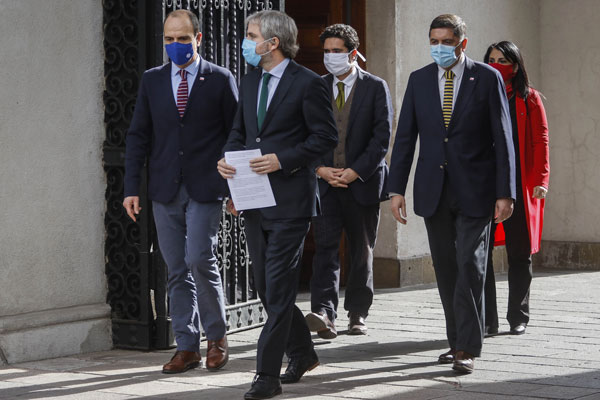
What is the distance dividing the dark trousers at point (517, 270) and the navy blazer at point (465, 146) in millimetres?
1310

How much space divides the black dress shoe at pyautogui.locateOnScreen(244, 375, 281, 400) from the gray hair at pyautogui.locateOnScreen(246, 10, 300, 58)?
5.43 ft

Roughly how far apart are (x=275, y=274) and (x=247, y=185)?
1.56 ft

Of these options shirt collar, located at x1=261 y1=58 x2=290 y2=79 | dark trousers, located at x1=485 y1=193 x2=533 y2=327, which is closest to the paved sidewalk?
dark trousers, located at x1=485 y1=193 x2=533 y2=327

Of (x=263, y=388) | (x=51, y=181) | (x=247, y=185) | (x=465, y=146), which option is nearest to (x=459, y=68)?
(x=465, y=146)

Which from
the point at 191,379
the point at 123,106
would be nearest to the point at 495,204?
the point at 191,379

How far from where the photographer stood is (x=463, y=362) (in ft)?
22.4

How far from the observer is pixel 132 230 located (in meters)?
8.02

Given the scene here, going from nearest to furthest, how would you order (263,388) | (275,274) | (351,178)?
1. (263,388)
2. (275,274)
3. (351,178)

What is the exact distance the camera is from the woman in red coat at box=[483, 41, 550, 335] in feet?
27.3

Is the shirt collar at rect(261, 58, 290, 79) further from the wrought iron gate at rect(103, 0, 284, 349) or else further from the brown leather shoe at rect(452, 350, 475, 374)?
the brown leather shoe at rect(452, 350, 475, 374)

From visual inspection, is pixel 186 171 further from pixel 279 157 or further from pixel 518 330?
pixel 518 330

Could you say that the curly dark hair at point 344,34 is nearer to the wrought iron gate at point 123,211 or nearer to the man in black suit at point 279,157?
the wrought iron gate at point 123,211

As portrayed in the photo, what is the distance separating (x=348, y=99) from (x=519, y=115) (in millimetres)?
1154

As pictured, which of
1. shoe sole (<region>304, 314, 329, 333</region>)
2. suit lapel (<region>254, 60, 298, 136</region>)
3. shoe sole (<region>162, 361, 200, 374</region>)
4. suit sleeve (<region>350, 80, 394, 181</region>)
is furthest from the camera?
suit sleeve (<region>350, 80, 394, 181</region>)
